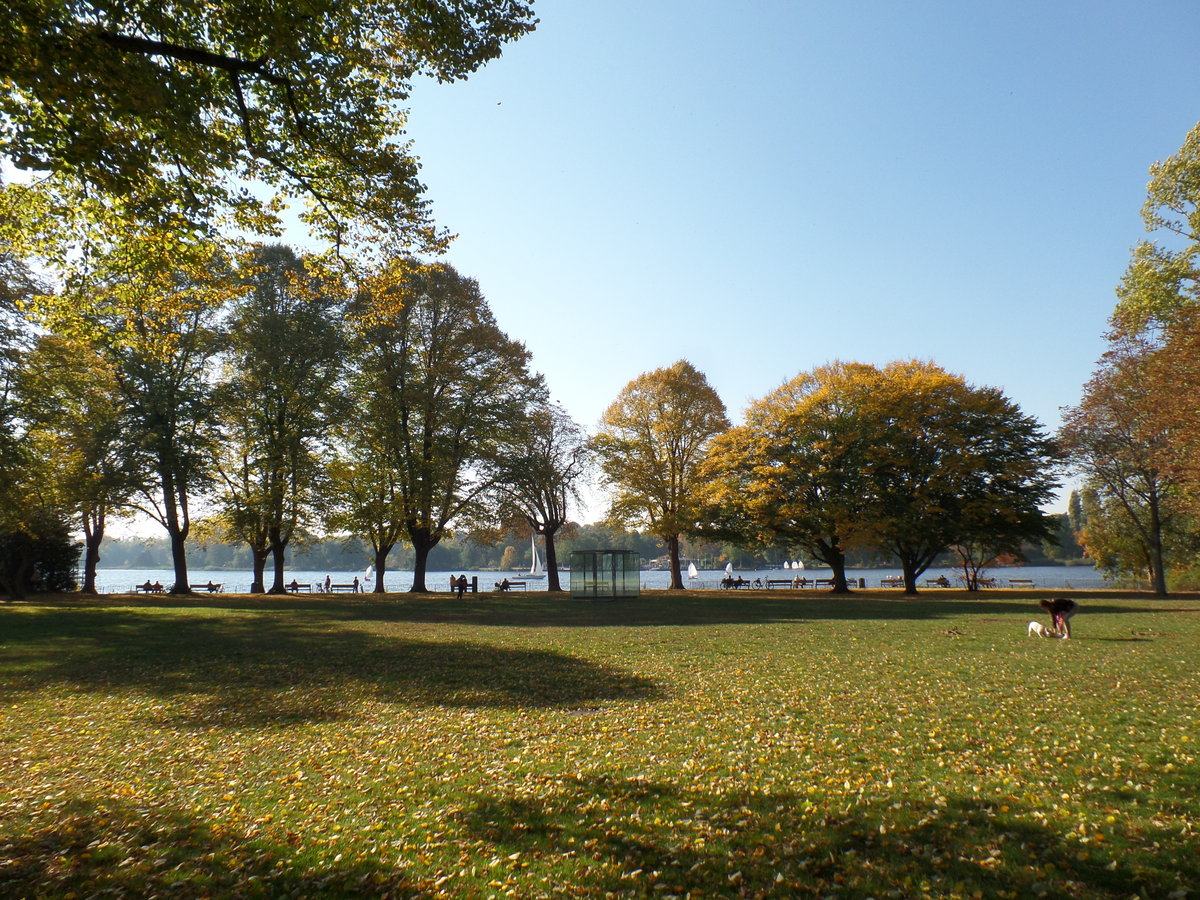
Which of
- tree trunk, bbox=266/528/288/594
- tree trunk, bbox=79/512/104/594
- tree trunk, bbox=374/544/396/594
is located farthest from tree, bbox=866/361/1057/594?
tree trunk, bbox=79/512/104/594

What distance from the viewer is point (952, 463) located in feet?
134

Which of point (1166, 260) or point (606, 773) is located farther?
point (1166, 260)

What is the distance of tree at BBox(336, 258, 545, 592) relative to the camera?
120 ft

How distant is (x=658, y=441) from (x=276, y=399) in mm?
25600

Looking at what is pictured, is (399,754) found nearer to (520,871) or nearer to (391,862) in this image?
(391,862)

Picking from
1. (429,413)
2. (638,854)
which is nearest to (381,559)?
(429,413)

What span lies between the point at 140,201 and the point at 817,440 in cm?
3958

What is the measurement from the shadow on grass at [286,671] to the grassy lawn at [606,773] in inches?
4.7

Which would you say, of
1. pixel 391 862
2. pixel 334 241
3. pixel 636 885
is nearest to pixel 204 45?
Answer: pixel 334 241

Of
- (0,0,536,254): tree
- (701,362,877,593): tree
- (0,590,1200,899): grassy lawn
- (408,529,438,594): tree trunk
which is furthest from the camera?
(701,362,877,593): tree

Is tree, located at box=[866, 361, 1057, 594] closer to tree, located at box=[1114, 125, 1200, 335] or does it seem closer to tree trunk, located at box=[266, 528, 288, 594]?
tree, located at box=[1114, 125, 1200, 335]

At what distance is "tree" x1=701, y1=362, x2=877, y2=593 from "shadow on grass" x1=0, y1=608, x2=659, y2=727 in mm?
29739

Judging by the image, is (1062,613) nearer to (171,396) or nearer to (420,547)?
(420,547)

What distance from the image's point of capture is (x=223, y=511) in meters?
35.2
